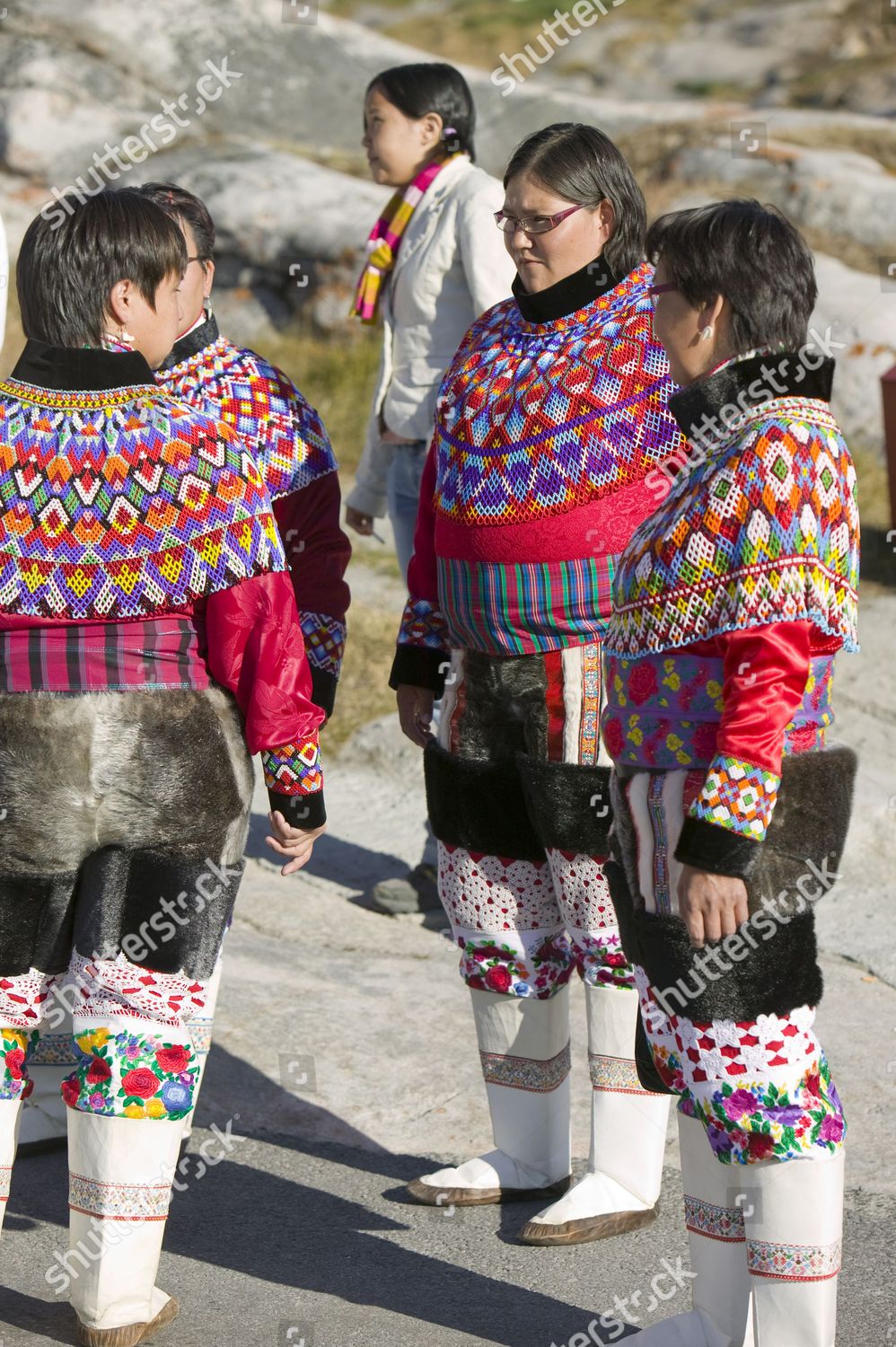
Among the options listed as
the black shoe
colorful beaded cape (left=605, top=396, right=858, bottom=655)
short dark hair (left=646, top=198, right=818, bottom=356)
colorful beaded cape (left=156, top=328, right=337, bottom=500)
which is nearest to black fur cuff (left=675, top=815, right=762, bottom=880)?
colorful beaded cape (left=605, top=396, right=858, bottom=655)

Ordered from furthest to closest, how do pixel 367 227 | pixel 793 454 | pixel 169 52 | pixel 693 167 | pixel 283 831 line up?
1. pixel 169 52
2. pixel 693 167
3. pixel 367 227
4. pixel 283 831
5. pixel 793 454

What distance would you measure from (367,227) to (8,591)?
822 centimetres

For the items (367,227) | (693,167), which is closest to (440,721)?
(367,227)

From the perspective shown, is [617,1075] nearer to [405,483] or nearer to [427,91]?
[405,483]

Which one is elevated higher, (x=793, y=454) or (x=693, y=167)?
(x=693, y=167)

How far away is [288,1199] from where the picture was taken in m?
3.45

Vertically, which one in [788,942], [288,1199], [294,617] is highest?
[294,617]

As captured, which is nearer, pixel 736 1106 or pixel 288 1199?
pixel 736 1106

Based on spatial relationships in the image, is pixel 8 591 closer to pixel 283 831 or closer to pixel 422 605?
pixel 283 831

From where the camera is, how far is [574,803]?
10.0 feet

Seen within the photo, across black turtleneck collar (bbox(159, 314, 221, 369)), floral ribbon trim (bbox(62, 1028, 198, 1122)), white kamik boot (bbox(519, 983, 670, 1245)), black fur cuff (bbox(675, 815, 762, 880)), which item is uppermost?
black turtleneck collar (bbox(159, 314, 221, 369))

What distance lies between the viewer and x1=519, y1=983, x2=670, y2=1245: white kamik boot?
3221mm

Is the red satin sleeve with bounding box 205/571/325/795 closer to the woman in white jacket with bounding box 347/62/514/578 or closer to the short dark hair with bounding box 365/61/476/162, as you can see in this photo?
the woman in white jacket with bounding box 347/62/514/578

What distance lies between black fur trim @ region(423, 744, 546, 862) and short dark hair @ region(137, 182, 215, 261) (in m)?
1.20
